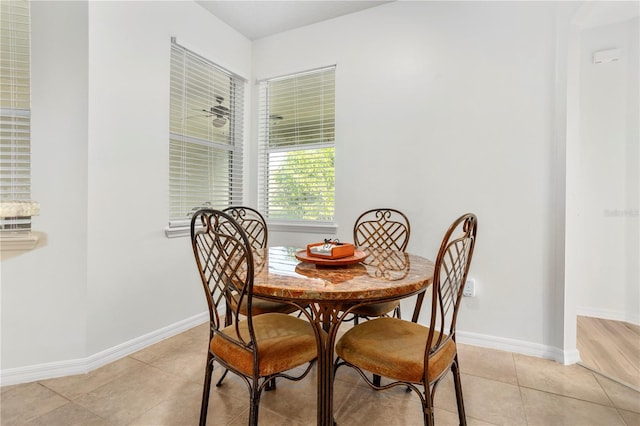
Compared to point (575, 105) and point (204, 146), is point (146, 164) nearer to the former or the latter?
point (204, 146)

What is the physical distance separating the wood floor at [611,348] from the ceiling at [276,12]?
302 centimetres

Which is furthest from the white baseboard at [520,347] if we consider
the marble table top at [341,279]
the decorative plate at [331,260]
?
the decorative plate at [331,260]

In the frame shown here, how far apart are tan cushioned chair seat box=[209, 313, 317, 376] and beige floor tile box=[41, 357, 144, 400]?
0.96m

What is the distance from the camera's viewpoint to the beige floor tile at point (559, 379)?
1695mm

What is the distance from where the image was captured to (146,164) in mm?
2223

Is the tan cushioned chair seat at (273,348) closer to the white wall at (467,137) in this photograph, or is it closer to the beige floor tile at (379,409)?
the beige floor tile at (379,409)

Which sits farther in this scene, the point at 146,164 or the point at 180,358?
the point at 146,164

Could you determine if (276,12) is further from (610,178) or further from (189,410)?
(610,178)

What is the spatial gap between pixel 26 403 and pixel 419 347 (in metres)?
1.99

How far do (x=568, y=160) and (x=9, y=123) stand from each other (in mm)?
3416

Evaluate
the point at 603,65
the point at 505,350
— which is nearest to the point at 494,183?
the point at 505,350

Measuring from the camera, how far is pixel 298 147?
3.04 meters

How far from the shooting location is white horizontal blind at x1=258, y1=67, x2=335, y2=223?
9.48ft

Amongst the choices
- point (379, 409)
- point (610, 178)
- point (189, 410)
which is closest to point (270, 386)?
point (189, 410)
